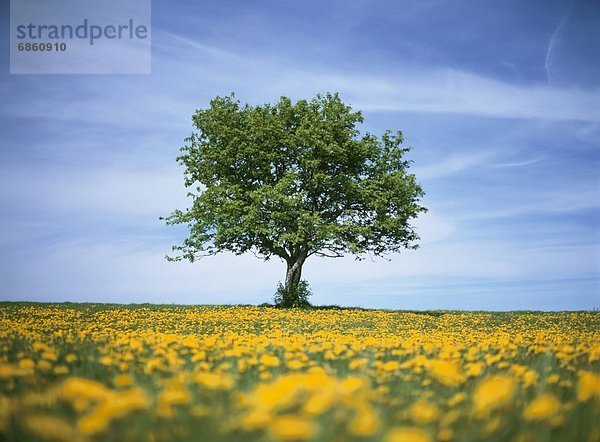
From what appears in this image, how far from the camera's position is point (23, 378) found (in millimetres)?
4551

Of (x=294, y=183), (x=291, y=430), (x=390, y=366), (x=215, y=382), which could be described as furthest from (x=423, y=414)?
(x=294, y=183)

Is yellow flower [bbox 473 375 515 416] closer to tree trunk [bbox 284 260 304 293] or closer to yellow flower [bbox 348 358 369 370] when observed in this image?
yellow flower [bbox 348 358 369 370]

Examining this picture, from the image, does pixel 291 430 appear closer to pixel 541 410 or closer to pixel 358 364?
pixel 541 410

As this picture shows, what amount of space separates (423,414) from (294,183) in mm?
21801

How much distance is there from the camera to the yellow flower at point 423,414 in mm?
3150

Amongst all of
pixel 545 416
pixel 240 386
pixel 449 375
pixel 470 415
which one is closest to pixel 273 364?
pixel 240 386

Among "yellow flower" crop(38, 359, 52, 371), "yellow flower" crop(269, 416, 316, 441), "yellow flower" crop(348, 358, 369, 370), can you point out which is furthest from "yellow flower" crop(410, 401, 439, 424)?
"yellow flower" crop(38, 359, 52, 371)

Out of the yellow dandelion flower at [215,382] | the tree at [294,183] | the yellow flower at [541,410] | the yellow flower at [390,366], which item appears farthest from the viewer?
the tree at [294,183]

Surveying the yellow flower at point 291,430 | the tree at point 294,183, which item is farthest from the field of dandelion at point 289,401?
the tree at point 294,183

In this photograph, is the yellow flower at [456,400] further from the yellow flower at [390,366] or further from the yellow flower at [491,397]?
the yellow flower at [390,366]

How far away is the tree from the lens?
23688 mm

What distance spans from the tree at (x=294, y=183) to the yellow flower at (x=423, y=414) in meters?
19.4

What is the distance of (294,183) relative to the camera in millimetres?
24688

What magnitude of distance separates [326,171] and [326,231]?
4301 mm
